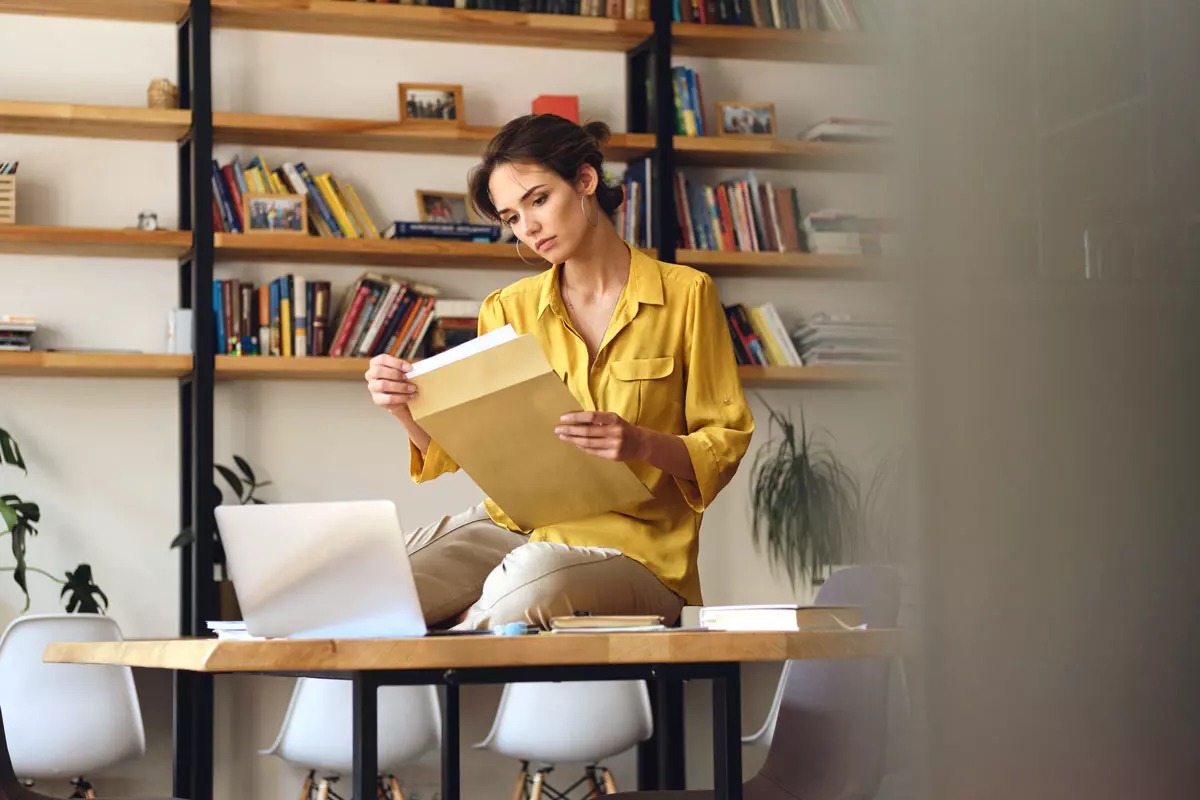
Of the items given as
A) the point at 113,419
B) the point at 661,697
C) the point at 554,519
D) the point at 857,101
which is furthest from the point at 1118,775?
the point at 113,419

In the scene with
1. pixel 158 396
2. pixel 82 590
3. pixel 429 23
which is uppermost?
pixel 429 23

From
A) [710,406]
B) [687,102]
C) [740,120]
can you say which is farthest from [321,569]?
[740,120]

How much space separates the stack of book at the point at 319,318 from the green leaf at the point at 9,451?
2.07ft

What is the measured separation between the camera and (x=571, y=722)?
11.4 feet

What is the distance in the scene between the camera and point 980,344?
0.25 m

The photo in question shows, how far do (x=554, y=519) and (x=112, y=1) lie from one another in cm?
306

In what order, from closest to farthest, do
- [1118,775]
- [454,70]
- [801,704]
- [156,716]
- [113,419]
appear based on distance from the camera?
[1118,775] → [801,704] → [156,716] → [113,419] → [454,70]

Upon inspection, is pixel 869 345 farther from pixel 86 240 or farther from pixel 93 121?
pixel 93 121

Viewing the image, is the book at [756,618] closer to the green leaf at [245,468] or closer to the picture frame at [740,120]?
the green leaf at [245,468]

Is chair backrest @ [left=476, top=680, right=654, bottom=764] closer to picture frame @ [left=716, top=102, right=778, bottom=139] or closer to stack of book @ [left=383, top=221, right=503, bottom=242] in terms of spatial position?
stack of book @ [left=383, top=221, right=503, bottom=242]

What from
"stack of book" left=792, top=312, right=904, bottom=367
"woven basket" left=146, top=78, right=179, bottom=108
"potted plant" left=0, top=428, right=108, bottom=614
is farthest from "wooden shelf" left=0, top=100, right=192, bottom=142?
"stack of book" left=792, top=312, right=904, bottom=367

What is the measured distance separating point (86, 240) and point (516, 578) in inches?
117

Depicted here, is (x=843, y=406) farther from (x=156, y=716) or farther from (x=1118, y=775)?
(x=156, y=716)

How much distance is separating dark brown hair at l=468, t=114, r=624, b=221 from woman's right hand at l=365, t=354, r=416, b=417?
0.55m
